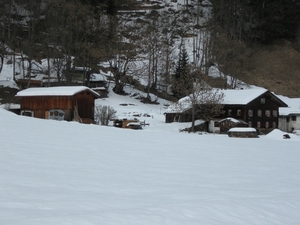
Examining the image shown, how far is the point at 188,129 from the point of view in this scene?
43.7m

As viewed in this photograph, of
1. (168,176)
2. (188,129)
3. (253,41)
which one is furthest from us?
(253,41)

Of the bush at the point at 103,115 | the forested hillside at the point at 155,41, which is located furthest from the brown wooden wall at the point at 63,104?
the forested hillside at the point at 155,41

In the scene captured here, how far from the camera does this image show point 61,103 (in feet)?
125

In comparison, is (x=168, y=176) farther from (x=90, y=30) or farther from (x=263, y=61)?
(x=263, y=61)

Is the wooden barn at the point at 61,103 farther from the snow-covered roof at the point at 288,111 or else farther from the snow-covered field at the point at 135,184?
the snow-covered roof at the point at 288,111

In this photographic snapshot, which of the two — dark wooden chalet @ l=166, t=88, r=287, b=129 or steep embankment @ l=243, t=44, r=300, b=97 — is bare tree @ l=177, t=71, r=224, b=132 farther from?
steep embankment @ l=243, t=44, r=300, b=97

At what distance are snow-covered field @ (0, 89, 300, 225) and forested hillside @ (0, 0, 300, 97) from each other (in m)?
34.8

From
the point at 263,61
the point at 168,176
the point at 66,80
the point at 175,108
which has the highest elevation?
the point at 263,61

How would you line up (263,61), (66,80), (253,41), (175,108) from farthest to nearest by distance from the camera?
(253,41) → (263,61) → (66,80) → (175,108)

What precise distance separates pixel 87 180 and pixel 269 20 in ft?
235

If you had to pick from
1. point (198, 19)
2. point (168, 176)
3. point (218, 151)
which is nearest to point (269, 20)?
point (198, 19)

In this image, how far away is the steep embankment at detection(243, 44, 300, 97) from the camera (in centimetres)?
6625

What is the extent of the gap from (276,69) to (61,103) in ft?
148

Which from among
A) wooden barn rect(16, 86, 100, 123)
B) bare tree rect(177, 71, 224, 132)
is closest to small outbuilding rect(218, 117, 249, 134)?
bare tree rect(177, 71, 224, 132)
